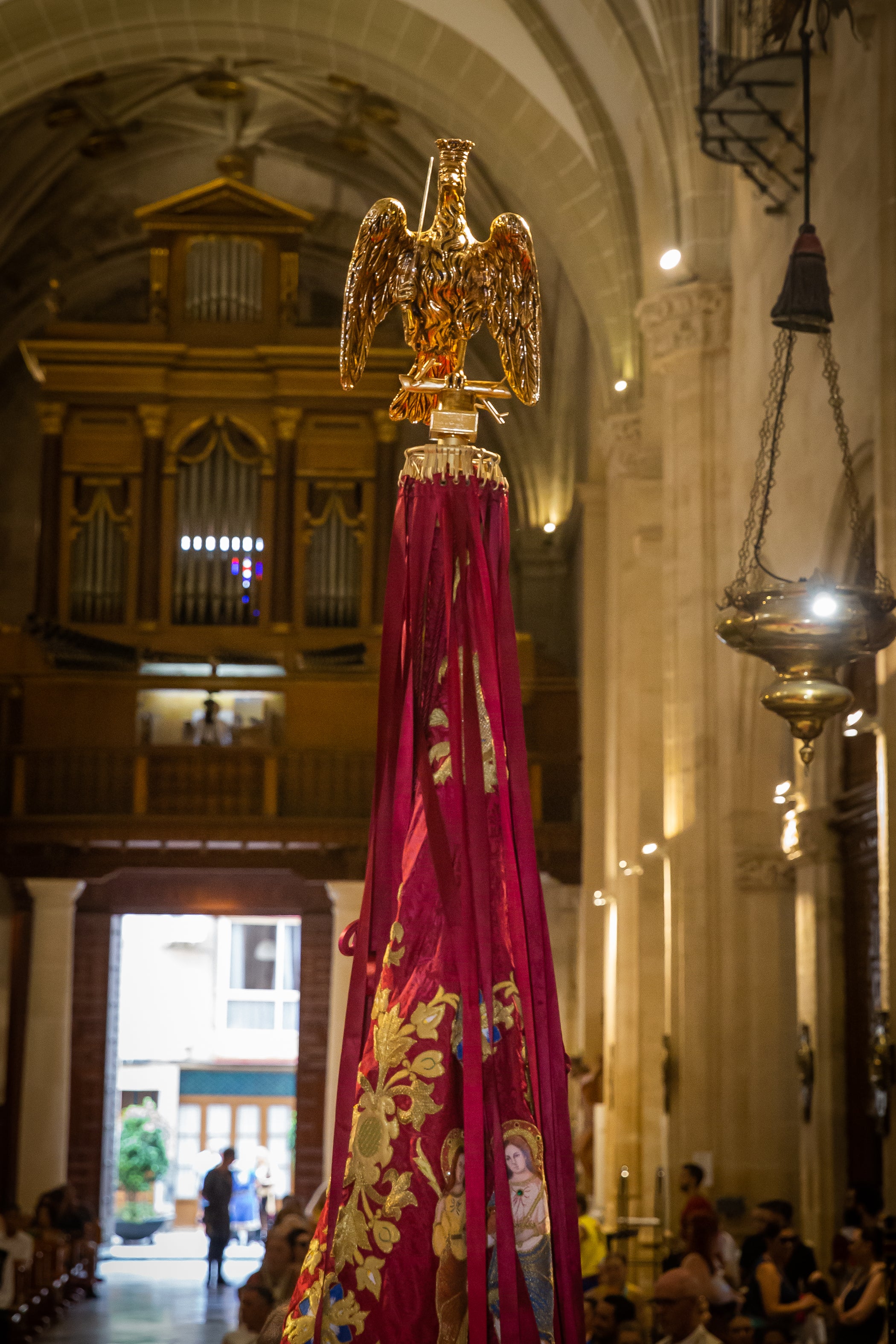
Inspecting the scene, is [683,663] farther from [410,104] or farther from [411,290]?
[411,290]

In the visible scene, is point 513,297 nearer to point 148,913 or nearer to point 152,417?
point 152,417

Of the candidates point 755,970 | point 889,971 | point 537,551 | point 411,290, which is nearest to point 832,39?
point 889,971

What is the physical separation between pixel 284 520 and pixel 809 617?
516 inches

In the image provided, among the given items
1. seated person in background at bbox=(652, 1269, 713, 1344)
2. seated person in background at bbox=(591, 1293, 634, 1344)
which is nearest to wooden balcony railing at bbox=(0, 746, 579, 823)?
seated person in background at bbox=(591, 1293, 634, 1344)

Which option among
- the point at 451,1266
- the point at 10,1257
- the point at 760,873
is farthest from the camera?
the point at 10,1257

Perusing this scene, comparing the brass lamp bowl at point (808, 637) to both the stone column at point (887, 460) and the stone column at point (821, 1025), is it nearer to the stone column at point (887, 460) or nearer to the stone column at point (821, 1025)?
the stone column at point (887, 460)

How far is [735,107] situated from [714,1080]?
5957 millimetres

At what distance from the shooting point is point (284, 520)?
19.2 meters

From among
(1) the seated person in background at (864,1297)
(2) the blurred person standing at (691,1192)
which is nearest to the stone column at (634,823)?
(2) the blurred person standing at (691,1192)

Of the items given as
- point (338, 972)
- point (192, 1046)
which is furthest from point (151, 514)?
point (192, 1046)

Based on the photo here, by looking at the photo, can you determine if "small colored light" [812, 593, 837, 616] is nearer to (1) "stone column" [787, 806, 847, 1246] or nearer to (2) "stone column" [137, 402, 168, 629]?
(1) "stone column" [787, 806, 847, 1246]

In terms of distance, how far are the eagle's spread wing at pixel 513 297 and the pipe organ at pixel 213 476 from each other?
15.4 meters

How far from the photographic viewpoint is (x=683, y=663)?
1193cm

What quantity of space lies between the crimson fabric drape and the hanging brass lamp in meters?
3.61
